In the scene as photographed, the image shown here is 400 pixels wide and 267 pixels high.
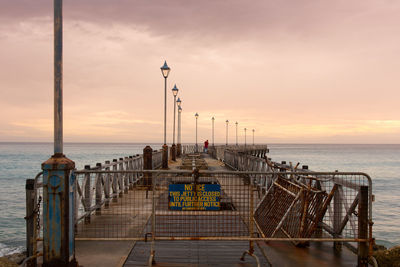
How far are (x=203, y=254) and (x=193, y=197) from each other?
1.14 m

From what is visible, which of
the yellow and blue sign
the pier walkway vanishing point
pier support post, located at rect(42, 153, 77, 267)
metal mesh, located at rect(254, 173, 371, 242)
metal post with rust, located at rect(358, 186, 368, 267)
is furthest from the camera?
metal mesh, located at rect(254, 173, 371, 242)

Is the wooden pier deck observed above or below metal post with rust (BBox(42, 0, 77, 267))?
below

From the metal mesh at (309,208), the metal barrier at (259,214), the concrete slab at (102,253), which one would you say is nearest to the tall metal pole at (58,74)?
the metal barrier at (259,214)

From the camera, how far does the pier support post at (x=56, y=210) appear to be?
5473 millimetres

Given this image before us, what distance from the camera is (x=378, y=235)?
1938 cm

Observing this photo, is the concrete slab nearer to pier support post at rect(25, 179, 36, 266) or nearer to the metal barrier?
the metal barrier

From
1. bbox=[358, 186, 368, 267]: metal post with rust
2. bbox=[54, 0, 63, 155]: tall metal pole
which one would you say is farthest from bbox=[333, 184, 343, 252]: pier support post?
bbox=[54, 0, 63, 155]: tall metal pole

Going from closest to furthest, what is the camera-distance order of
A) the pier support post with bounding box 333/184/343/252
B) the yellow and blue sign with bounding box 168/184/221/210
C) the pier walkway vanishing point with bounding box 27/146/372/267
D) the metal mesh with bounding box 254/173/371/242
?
the pier walkway vanishing point with bounding box 27/146/372/267 < the yellow and blue sign with bounding box 168/184/221/210 < the metal mesh with bounding box 254/173/371/242 < the pier support post with bounding box 333/184/343/252

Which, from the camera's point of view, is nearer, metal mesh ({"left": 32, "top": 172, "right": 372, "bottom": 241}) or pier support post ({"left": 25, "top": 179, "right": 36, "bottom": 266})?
pier support post ({"left": 25, "top": 179, "right": 36, "bottom": 266})

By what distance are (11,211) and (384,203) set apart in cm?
3077

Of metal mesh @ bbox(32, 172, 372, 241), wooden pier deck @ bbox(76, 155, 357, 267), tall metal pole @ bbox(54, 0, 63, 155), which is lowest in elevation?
wooden pier deck @ bbox(76, 155, 357, 267)

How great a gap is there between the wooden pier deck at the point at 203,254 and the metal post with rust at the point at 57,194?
0.78m

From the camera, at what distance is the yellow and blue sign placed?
6.56 meters

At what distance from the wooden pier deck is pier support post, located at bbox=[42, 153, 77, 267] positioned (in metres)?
0.75
